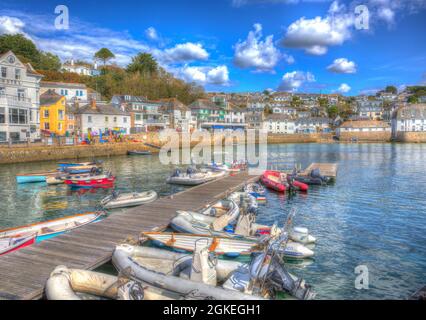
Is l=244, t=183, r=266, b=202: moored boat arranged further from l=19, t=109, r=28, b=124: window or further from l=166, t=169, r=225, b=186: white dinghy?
l=19, t=109, r=28, b=124: window

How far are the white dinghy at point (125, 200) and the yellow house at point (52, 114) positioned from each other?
144 feet

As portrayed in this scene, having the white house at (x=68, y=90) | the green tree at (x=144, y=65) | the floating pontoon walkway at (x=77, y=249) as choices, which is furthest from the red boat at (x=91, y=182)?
the green tree at (x=144, y=65)

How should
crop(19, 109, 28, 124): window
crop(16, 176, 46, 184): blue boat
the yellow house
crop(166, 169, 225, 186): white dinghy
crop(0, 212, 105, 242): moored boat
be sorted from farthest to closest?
the yellow house → crop(19, 109, 28, 124): window → crop(166, 169, 225, 186): white dinghy → crop(16, 176, 46, 184): blue boat → crop(0, 212, 105, 242): moored boat

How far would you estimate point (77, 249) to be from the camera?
41.7ft

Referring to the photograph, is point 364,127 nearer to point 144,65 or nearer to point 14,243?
point 144,65

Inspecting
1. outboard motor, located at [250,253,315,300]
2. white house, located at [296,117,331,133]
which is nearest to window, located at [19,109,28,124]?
outboard motor, located at [250,253,315,300]

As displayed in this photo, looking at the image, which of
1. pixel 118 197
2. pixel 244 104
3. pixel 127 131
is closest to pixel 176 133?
pixel 127 131

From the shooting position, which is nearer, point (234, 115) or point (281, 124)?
point (234, 115)

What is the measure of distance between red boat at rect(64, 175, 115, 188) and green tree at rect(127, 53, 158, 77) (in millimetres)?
92514

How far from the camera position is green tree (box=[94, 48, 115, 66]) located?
137 metres

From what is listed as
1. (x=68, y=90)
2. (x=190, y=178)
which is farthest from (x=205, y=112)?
(x=190, y=178)

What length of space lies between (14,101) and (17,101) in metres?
0.55

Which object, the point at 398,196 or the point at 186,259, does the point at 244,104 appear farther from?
the point at 186,259

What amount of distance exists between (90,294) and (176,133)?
65970mm
